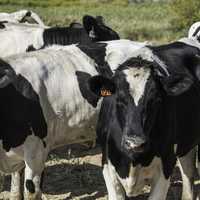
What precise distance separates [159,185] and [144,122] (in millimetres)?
713

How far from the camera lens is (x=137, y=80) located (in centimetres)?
433

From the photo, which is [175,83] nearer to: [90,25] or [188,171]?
[188,171]

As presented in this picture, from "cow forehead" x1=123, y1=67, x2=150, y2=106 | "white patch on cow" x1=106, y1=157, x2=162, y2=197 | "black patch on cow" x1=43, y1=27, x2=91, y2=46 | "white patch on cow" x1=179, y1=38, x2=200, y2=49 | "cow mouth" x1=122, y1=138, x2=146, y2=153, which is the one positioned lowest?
"white patch on cow" x1=106, y1=157, x2=162, y2=197

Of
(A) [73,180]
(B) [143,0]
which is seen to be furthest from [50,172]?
(B) [143,0]

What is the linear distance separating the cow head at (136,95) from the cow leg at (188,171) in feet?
4.96

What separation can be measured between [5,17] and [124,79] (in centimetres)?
697

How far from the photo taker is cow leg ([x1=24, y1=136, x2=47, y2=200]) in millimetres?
5129

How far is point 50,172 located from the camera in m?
7.27

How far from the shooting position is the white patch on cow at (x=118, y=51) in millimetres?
5867

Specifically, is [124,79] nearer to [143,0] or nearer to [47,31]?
[47,31]

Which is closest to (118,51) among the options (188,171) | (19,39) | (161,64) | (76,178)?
(161,64)

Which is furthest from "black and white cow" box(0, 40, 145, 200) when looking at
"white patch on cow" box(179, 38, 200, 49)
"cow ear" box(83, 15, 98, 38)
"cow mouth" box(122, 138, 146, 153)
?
"cow ear" box(83, 15, 98, 38)

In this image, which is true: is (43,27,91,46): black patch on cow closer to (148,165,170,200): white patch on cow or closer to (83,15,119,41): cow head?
(83,15,119,41): cow head

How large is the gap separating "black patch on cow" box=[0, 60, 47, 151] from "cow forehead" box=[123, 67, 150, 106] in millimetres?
1099
